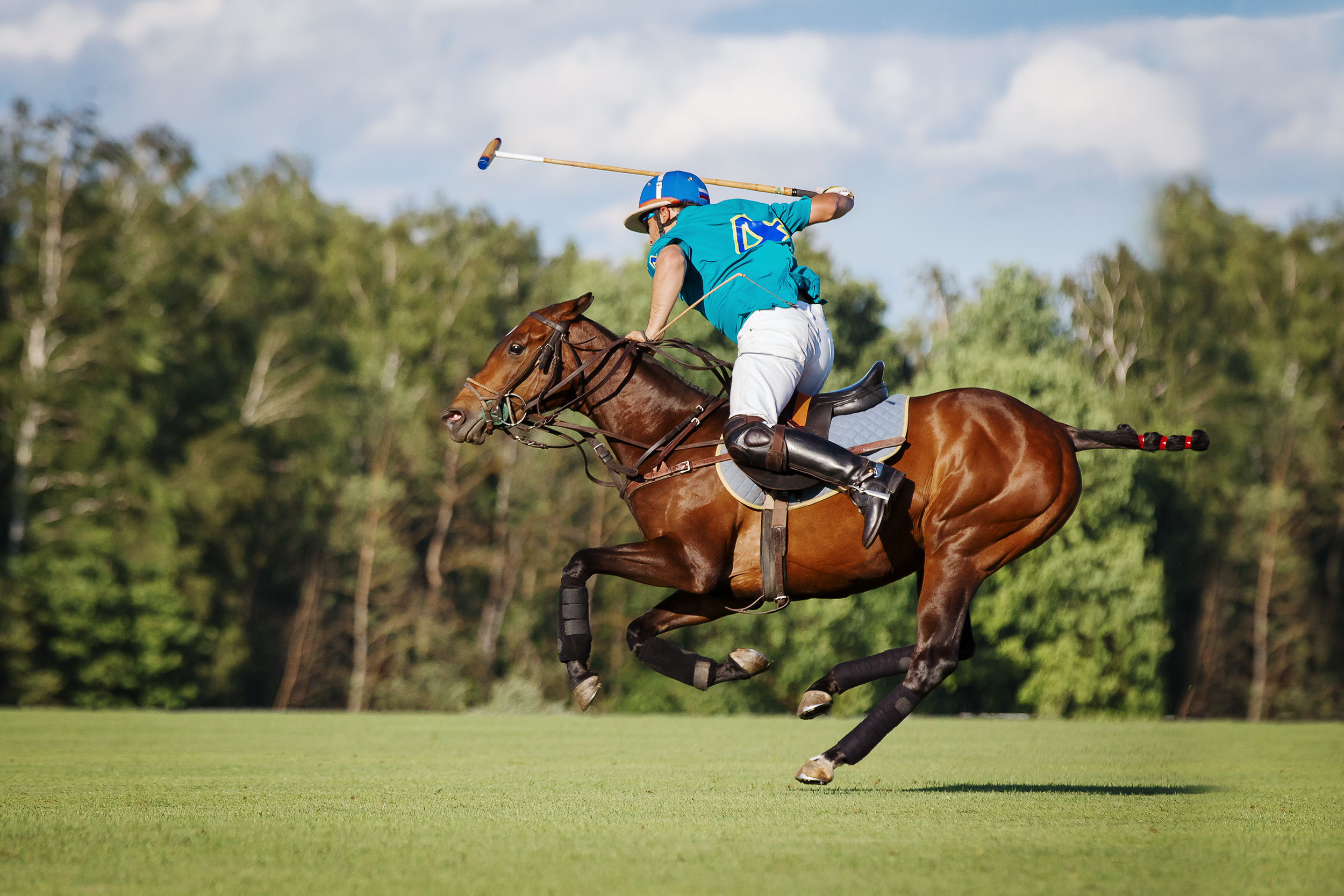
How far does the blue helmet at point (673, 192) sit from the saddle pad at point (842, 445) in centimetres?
161

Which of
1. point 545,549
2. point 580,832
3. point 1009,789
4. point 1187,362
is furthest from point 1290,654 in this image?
point 580,832

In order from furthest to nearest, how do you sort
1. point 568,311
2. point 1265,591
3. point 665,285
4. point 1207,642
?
1. point 1265,591
2. point 1207,642
3. point 568,311
4. point 665,285

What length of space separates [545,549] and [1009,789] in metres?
32.2

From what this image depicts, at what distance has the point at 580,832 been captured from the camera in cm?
578

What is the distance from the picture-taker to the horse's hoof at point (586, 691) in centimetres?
718

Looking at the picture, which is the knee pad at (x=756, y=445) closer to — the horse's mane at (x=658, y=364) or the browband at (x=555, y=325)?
the horse's mane at (x=658, y=364)

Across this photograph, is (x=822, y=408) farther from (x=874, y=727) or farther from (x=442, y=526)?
(x=442, y=526)

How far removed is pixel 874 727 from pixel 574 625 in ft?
5.74

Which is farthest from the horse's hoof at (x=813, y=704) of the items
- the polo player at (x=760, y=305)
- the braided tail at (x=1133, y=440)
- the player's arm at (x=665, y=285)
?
the player's arm at (x=665, y=285)

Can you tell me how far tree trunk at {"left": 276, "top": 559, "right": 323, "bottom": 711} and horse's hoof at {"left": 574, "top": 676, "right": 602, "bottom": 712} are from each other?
109 feet

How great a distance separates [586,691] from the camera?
7246mm

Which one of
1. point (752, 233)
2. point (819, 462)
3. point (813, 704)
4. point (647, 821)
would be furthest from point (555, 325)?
point (647, 821)

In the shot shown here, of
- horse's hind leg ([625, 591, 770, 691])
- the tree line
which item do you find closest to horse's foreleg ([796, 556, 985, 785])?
horse's hind leg ([625, 591, 770, 691])

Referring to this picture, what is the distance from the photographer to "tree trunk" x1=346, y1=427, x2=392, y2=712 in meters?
38.2
